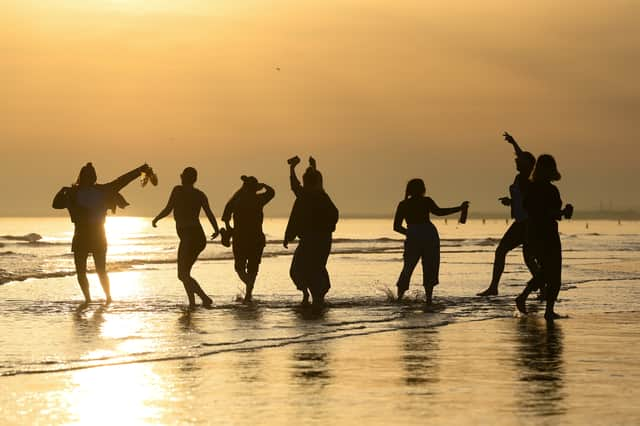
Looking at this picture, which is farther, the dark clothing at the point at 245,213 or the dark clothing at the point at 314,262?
the dark clothing at the point at 245,213

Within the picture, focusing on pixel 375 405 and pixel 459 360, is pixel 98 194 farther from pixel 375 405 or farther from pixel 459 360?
pixel 375 405

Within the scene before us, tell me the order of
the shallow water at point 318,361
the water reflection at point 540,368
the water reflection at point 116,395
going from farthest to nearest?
the water reflection at point 540,368, the shallow water at point 318,361, the water reflection at point 116,395

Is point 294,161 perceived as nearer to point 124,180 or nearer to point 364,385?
point 124,180

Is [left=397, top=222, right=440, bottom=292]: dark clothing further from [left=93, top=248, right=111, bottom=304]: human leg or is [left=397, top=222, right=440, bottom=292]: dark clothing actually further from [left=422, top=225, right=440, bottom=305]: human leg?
[left=93, top=248, right=111, bottom=304]: human leg

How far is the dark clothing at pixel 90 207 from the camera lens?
56.7 ft

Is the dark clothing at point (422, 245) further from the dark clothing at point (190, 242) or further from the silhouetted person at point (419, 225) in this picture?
the dark clothing at point (190, 242)

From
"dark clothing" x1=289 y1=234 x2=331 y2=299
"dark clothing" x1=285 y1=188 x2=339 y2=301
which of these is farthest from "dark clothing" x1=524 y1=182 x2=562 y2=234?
"dark clothing" x1=289 y1=234 x2=331 y2=299

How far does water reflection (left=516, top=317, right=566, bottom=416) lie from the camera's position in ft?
26.5

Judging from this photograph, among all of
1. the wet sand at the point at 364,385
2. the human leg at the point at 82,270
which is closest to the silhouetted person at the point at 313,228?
the human leg at the point at 82,270

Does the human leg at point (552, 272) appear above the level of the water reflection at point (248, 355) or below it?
above

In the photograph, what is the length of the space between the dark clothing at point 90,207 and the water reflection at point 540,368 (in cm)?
626

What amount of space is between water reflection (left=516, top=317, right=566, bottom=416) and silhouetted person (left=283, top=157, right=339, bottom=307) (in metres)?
3.57

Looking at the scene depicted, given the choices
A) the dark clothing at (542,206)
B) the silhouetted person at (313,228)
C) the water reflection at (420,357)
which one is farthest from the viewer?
the silhouetted person at (313,228)

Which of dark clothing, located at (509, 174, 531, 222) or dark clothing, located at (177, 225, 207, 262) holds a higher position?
dark clothing, located at (509, 174, 531, 222)
